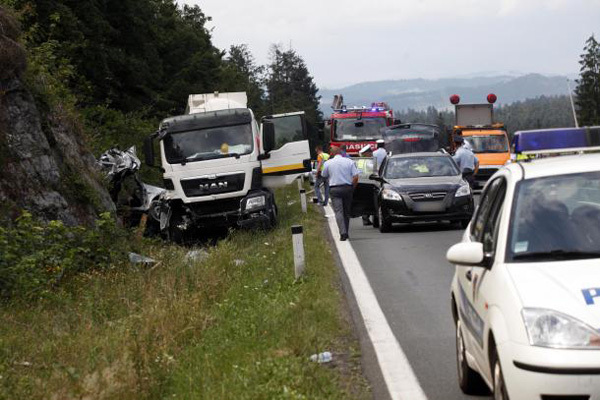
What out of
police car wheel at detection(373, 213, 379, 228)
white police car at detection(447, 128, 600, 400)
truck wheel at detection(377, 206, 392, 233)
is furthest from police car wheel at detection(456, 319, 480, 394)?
police car wheel at detection(373, 213, 379, 228)

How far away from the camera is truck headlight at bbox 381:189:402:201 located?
19.5 metres

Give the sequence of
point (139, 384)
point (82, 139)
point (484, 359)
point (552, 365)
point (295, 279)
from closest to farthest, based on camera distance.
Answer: point (552, 365) → point (484, 359) → point (139, 384) → point (295, 279) → point (82, 139)

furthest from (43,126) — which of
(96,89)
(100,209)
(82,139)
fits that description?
(96,89)

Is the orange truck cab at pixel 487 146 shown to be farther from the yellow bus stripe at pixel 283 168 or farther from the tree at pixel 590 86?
the tree at pixel 590 86

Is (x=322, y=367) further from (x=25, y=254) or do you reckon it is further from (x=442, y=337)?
(x=25, y=254)

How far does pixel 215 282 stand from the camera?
12453mm

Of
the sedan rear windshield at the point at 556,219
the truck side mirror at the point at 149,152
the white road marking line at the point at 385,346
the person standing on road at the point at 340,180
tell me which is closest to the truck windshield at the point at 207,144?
the truck side mirror at the point at 149,152

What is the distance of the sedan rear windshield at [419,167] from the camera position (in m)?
20.6

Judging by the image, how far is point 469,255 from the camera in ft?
18.8

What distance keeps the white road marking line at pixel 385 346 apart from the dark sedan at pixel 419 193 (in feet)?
16.9

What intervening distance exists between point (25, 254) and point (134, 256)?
284 centimetres

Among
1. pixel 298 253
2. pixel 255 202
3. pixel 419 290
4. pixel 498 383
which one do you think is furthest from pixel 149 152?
pixel 498 383

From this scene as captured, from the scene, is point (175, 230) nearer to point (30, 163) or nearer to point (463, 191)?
point (30, 163)

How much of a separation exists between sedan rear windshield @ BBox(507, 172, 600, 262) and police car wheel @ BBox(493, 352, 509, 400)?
24.6 inches
